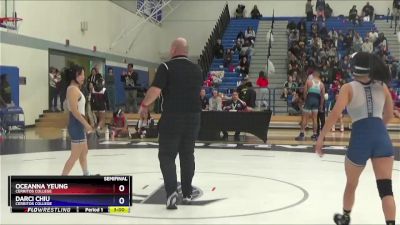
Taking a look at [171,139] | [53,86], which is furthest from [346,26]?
[171,139]

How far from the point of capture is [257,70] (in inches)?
981

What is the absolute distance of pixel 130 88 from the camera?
19.7 m

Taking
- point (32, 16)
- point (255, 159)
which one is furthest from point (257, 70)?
point (255, 159)

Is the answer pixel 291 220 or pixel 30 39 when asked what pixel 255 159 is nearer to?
pixel 291 220

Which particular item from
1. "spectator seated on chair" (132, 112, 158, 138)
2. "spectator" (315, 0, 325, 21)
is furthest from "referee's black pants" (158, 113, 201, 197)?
"spectator" (315, 0, 325, 21)

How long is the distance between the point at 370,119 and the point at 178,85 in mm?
2032

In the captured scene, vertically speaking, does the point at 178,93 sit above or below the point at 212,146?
above

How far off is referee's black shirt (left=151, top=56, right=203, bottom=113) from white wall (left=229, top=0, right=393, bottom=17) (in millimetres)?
26026

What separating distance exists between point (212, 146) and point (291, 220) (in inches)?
278

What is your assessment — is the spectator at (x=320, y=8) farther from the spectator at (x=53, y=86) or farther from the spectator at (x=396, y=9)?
the spectator at (x=53, y=86)

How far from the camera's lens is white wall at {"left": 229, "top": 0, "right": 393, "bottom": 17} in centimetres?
2927

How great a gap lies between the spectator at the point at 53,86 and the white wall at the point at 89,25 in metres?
1.34

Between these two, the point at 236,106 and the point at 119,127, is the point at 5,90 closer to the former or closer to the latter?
the point at 119,127

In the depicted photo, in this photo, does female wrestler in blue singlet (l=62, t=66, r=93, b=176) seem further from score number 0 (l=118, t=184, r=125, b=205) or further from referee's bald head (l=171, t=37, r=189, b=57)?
score number 0 (l=118, t=184, r=125, b=205)
